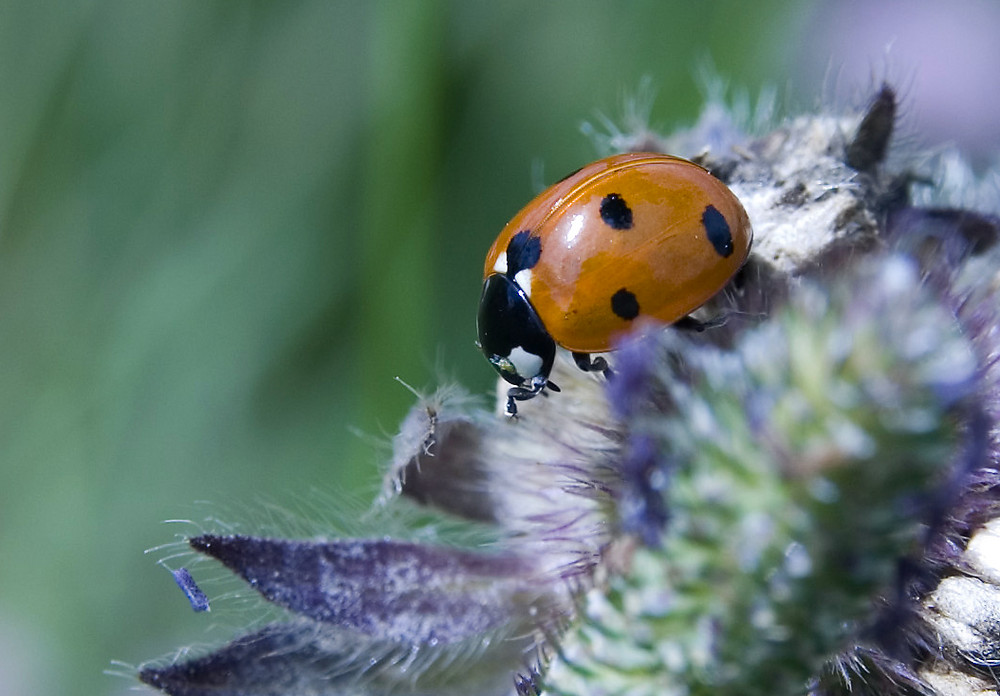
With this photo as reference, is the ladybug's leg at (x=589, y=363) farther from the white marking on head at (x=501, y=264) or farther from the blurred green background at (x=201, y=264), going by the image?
the blurred green background at (x=201, y=264)

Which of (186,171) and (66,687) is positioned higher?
(186,171)

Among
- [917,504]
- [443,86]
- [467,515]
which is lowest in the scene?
[917,504]

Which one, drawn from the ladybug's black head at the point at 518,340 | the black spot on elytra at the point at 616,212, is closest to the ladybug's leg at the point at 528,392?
the ladybug's black head at the point at 518,340

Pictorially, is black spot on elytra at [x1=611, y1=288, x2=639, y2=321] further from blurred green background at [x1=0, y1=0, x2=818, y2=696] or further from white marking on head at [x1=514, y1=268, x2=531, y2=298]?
blurred green background at [x1=0, y1=0, x2=818, y2=696]

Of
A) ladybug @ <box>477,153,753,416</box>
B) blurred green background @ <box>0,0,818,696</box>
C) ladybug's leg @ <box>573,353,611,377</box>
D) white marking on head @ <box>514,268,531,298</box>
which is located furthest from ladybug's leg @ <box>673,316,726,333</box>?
blurred green background @ <box>0,0,818,696</box>

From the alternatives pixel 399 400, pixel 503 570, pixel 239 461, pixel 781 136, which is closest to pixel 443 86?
pixel 399 400

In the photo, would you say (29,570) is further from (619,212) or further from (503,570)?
(619,212)

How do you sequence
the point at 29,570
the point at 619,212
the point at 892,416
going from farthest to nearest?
the point at 29,570 < the point at 619,212 < the point at 892,416
